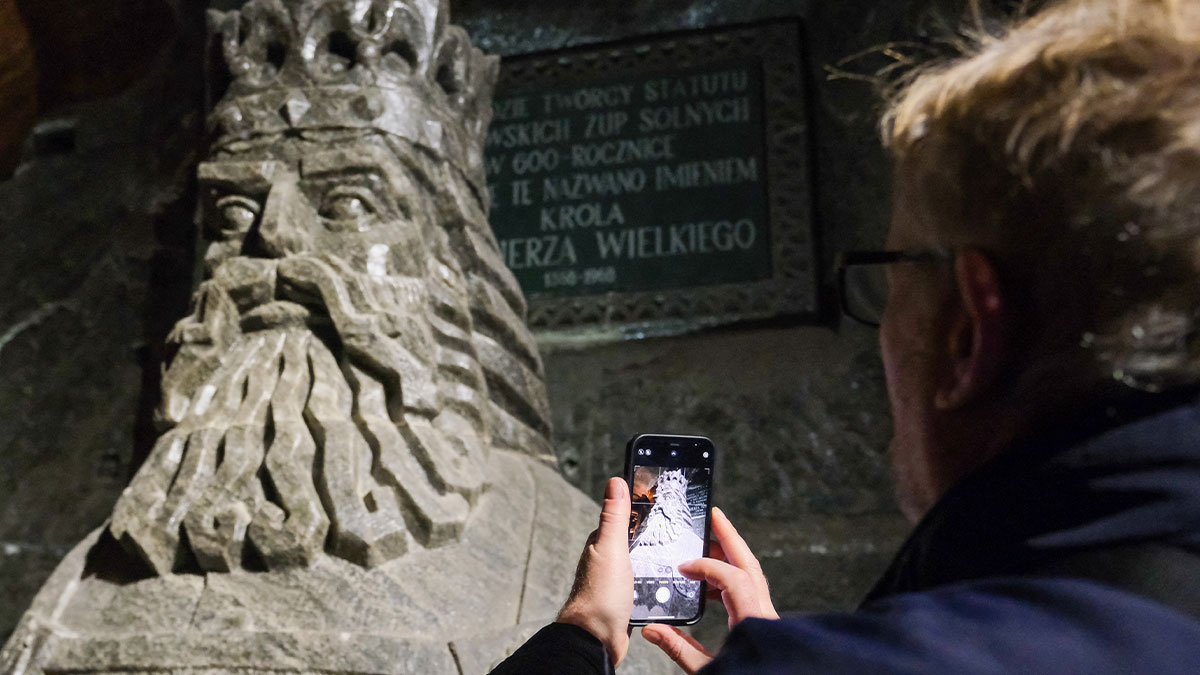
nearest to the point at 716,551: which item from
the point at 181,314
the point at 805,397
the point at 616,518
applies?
the point at 616,518

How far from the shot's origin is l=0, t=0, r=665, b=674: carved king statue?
1.36 m

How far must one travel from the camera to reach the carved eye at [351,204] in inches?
68.6

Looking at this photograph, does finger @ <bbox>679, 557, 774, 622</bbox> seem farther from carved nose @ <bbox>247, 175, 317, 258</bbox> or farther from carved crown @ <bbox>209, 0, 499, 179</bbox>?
carved crown @ <bbox>209, 0, 499, 179</bbox>

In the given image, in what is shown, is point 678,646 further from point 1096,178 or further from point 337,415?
point 337,415

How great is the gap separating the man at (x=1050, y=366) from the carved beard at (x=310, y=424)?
0.99 meters

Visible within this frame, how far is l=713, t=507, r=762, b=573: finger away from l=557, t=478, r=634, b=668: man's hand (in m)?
0.11

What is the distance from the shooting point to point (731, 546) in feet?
2.78

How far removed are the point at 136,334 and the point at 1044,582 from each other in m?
2.72

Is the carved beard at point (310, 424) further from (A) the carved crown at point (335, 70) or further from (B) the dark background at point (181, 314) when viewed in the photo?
(B) the dark background at point (181, 314)

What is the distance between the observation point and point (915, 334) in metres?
0.61

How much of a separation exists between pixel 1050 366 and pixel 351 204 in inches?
55.1

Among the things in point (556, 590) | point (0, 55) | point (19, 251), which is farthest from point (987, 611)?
point (19, 251)

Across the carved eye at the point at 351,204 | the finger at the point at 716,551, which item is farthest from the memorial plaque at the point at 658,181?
the finger at the point at 716,551

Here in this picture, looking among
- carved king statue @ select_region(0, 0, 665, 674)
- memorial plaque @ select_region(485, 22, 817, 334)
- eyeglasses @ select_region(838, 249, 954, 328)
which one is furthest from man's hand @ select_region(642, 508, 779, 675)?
memorial plaque @ select_region(485, 22, 817, 334)
